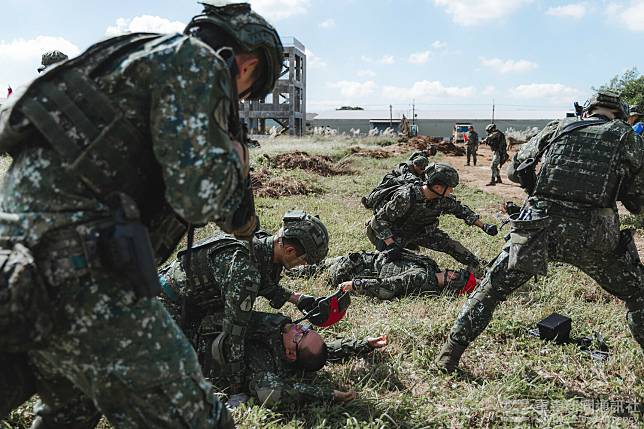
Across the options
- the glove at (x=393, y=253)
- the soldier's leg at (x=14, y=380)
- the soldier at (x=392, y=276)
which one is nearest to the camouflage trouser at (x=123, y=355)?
the soldier's leg at (x=14, y=380)

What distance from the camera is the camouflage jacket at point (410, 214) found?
601 cm

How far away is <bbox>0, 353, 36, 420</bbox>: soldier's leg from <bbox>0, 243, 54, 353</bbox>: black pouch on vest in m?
0.24

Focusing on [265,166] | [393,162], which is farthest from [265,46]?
[393,162]

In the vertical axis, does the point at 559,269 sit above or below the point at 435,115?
below

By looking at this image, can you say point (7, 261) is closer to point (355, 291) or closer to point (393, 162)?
point (355, 291)

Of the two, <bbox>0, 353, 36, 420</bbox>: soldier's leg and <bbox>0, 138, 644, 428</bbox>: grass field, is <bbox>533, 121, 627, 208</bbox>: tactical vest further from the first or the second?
<bbox>0, 353, 36, 420</bbox>: soldier's leg

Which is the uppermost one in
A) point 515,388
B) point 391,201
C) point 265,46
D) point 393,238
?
point 265,46

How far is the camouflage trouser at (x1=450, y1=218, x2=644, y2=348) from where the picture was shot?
344 cm

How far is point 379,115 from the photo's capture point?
65938mm

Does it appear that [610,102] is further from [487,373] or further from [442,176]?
[442,176]

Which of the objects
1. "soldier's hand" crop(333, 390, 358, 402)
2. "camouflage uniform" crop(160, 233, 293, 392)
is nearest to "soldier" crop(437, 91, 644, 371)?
"soldier's hand" crop(333, 390, 358, 402)

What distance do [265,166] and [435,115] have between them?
164 ft

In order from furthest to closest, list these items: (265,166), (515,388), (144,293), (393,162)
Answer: (393,162) < (265,166) < (515,388) < (144,293)

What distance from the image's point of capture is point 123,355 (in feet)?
5.42
